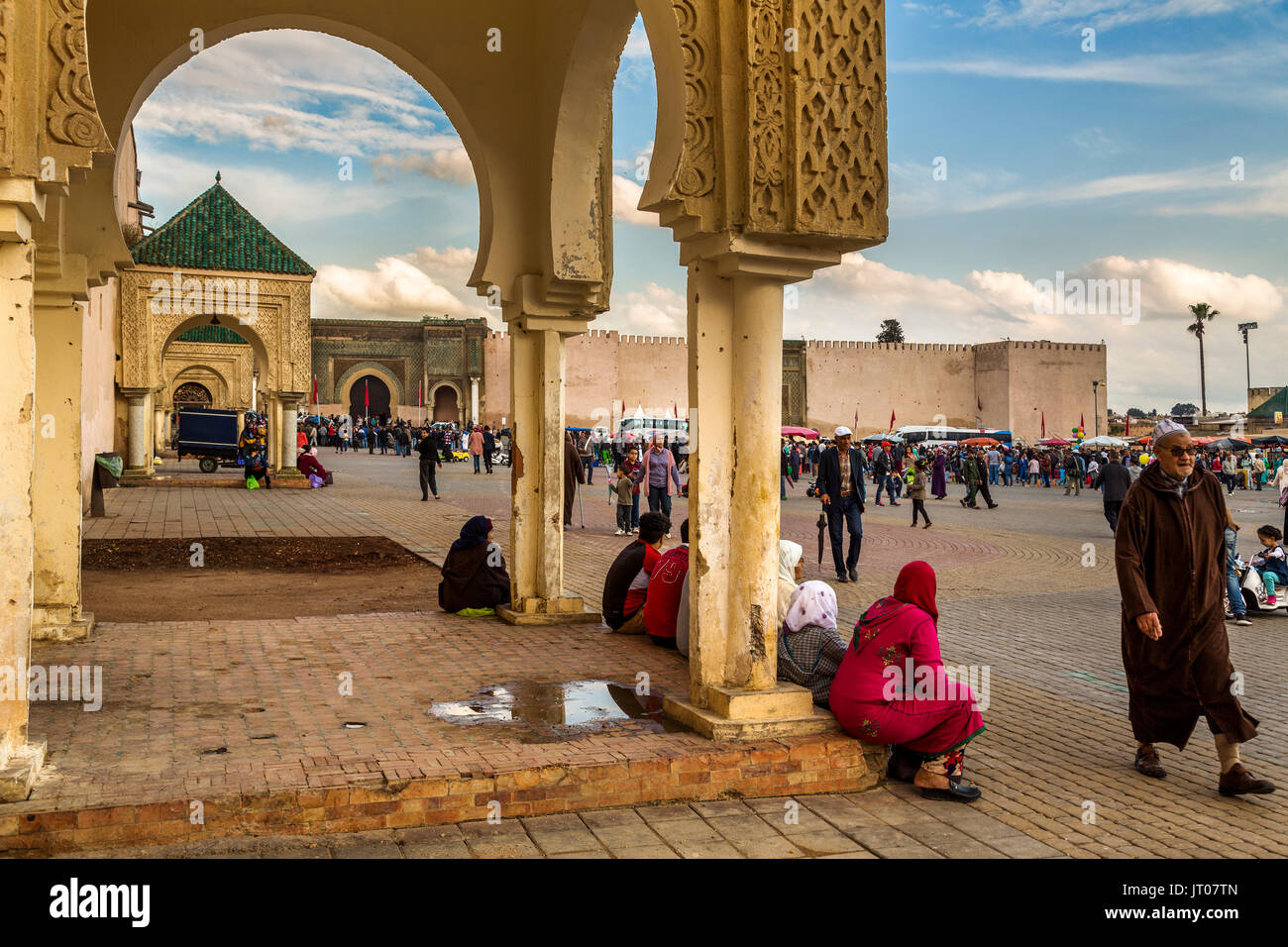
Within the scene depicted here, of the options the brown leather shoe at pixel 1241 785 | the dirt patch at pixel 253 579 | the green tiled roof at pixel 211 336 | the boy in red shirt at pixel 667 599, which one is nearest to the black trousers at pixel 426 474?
the dirt patch at pixel 253 579

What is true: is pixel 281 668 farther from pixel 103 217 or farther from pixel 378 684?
pixel 103 217

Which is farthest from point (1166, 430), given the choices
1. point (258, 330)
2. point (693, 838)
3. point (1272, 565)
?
point (258, 330)

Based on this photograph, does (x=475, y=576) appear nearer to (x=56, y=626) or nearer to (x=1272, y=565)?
(x=56, y=626)

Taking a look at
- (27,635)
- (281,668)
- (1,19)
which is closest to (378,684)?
(281,668)

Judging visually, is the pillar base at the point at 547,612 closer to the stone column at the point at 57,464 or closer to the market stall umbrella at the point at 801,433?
the stone column at the point at 57,464

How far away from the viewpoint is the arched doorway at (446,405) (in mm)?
53866

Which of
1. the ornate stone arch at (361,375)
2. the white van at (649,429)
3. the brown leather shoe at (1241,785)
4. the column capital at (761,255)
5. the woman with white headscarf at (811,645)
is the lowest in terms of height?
the brown leather shoe at (1241,785)

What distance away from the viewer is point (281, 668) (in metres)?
5.68

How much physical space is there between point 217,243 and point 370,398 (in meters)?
32.8

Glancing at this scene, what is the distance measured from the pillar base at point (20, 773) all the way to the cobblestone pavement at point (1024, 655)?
0.87 meters

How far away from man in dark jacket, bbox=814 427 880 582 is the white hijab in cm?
596

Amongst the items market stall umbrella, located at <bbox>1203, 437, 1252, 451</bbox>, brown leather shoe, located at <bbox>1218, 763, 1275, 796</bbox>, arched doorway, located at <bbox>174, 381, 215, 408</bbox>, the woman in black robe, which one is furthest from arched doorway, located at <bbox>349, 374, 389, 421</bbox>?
brown leather shoe, located at <bbox>1218, 763, 1275, 796</bbox>

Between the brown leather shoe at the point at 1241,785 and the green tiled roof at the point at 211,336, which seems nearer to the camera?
the brown leather shoe at the point at 1241,785

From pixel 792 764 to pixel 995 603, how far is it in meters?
5.68
